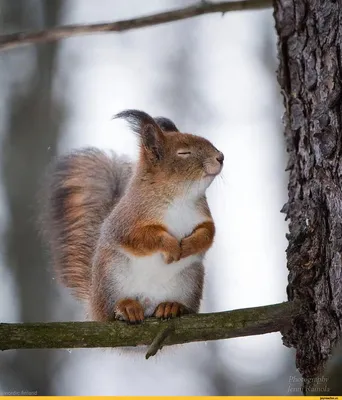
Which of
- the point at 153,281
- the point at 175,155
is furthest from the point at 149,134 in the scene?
the point at 153,281

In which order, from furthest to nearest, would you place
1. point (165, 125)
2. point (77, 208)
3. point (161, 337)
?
point (77, 208), point (165, 125), point (161, 337)

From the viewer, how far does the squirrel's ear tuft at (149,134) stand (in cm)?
234

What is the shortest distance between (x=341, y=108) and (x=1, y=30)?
7.75 ft

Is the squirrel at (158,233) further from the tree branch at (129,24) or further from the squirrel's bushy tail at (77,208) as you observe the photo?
the tree branch at (129,24)

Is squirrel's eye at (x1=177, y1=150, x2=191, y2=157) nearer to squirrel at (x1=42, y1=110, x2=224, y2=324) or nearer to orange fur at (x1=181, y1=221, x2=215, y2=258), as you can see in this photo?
squirrel at (x1=42, y1=110, x2=224, y2=324)

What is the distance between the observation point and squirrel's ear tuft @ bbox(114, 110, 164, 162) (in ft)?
7.69

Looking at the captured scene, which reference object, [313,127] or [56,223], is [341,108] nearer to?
[313,127]

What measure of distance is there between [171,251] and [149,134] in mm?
387

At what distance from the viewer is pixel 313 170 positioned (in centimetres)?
213

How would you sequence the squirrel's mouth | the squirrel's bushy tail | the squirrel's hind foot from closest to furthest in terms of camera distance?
1. the squirrel's hind foot
2. the squirrel's mouth
3. the squirrel's bushy tail

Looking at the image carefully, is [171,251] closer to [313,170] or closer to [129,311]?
[129,311]

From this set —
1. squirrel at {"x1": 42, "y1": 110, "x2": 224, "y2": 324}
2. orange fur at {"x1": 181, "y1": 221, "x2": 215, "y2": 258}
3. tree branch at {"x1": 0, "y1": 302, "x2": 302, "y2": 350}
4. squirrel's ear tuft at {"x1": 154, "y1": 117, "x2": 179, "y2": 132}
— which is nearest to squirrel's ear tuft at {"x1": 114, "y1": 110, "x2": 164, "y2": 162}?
squirrel at {"x1": 42, "y1": 110, "x2": 224, "y2": 324}

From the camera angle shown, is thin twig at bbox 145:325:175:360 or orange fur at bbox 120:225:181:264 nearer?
thin twig at bbox 145:325:175:360

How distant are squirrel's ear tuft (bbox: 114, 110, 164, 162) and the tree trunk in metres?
0.39
